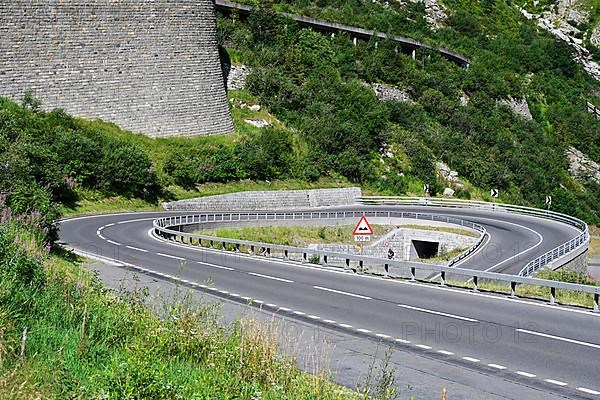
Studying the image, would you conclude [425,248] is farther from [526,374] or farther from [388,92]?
[526,374]

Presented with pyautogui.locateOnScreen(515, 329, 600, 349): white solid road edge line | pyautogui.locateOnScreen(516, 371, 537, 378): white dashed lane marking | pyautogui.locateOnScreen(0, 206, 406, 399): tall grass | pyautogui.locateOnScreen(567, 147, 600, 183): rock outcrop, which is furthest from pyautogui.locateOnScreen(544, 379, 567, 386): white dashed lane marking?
pyautogui.locateOnScreen(567, 147, 600, 183): rock outcrop

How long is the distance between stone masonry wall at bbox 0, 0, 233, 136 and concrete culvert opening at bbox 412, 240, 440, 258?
20.0 metres

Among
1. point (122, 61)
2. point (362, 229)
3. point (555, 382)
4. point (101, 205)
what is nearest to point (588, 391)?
point (555, 382)

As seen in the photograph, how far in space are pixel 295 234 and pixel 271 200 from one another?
12251 millimetres

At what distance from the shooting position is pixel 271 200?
55938mm

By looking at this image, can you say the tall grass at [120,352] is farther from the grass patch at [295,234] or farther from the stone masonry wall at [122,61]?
the stone masonry wall at [122,61]

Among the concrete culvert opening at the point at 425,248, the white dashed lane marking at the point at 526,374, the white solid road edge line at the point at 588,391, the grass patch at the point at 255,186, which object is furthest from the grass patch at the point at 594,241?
the white solid road edge line at the point at 588,391

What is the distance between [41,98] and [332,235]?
21066 millimetres

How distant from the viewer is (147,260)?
85.5 feet

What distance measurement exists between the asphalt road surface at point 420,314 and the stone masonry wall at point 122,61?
24.2 m

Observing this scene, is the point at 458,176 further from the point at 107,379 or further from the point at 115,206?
the point at 107,379

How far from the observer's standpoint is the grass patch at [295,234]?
41.8 meters

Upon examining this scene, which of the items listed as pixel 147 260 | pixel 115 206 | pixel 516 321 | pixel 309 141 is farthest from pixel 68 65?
pixel 516 321

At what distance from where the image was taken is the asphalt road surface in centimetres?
1196
